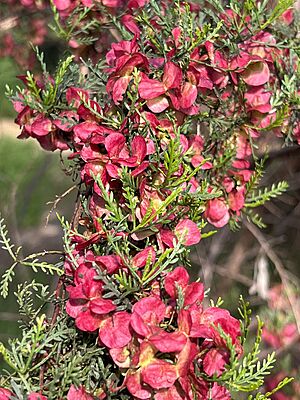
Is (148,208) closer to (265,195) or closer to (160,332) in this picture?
(160,332)

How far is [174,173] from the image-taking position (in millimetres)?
970

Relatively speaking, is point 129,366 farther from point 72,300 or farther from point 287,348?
point 287,348

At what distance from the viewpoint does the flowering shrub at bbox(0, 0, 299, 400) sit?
83 centimetres

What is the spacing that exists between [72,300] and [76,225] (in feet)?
0.42

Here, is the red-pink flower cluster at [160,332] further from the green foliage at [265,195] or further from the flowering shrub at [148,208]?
the green foliage at [265,195]

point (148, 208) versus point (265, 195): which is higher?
point (148, 208)

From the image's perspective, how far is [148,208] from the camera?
0.86 meters

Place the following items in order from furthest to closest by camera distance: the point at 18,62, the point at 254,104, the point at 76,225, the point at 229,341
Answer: the point at 18,62
the point at 254,104
the point at 76,225
the point at 229,341

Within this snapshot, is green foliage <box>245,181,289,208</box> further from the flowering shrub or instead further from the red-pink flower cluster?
the red-pink flower cluster

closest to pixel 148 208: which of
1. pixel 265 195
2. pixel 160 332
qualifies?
pixel 160 332

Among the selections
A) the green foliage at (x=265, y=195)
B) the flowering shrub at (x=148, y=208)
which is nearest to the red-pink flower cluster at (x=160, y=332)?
the flowering shrub at (x=148, y=208)

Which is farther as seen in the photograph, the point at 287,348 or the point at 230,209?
the point at 287,348

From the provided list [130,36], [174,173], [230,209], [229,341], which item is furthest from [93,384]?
[130,36]

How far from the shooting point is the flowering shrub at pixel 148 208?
832 mm
